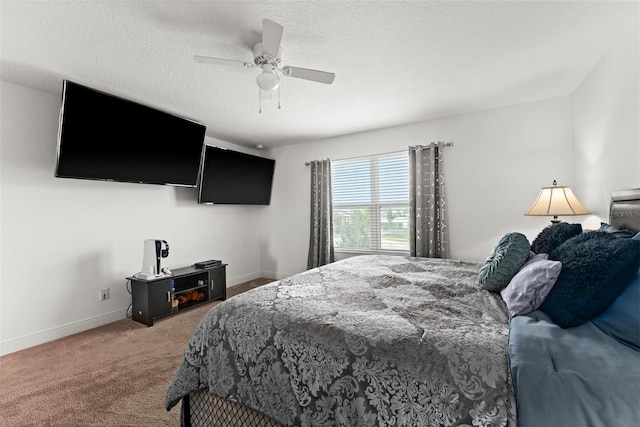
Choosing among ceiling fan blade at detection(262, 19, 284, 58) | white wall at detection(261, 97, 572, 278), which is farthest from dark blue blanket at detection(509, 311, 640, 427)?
white wall at detection(261, 97, 572, 278)

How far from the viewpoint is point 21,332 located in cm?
264

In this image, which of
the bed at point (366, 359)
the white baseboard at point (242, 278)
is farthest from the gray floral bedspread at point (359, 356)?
the white baseboard at point (242, 278)

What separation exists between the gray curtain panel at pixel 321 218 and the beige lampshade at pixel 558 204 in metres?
2.60

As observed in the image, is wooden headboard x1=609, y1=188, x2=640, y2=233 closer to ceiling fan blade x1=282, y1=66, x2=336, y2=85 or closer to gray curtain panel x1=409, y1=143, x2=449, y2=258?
gray curtain panel x1=409, y1=143, x2=449, y2=258

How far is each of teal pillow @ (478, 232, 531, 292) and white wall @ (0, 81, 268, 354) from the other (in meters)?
3.66

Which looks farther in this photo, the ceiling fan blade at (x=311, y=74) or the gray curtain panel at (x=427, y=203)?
the gray curtain panel at (x=427, y=203)

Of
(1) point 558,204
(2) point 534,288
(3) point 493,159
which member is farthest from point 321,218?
(2) point 534,288

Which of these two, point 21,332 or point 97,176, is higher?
point 97,176

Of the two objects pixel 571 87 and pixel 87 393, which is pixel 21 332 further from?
pixel 571 87

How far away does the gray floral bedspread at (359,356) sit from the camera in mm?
962

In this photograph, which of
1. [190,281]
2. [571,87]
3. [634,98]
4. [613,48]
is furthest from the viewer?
[190,281]

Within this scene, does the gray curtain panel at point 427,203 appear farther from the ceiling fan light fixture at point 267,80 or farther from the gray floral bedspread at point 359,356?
the ceiling fan light fixture at point 267,80

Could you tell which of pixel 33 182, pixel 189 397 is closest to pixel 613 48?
pixel 189 397

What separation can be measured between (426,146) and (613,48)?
1865 millimetres
